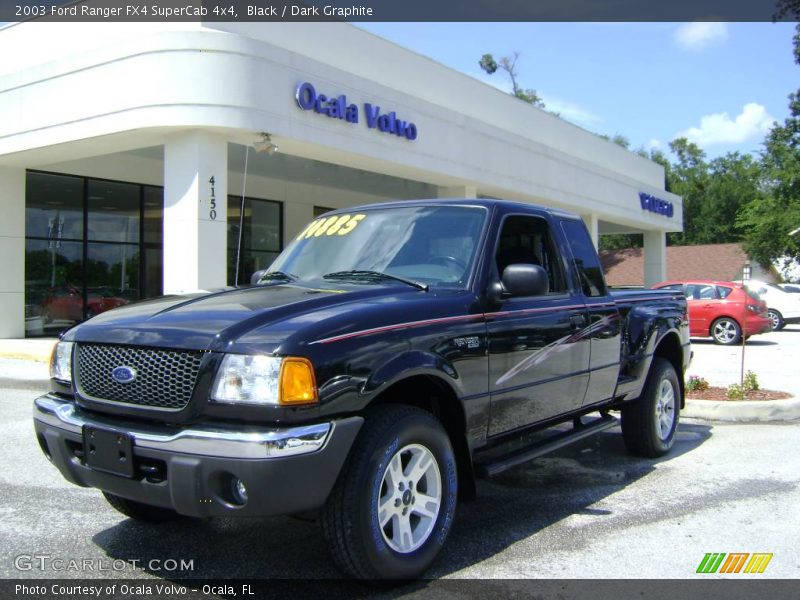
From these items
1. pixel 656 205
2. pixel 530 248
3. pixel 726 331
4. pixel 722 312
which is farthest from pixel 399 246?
pixel 656 205

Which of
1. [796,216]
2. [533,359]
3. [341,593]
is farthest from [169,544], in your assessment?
[796,216]

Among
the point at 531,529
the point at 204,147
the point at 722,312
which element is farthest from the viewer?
the point at 722,312

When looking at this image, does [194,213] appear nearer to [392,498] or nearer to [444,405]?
[444,405]

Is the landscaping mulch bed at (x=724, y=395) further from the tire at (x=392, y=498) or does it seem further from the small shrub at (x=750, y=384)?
the tire at (x=392, y=498)

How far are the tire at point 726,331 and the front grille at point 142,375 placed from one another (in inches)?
690

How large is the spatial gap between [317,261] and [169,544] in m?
1.96

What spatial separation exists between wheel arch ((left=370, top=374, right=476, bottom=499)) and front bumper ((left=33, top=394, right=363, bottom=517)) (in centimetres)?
57

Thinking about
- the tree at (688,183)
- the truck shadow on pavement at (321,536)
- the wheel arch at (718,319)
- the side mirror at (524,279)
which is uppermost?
the tree at (688,183)

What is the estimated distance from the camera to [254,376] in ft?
10.5

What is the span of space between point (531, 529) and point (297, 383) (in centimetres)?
212

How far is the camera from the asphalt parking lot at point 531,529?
3.89 m

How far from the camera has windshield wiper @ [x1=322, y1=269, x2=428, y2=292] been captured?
4.21m

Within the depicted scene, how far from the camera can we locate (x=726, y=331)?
60.2 feet

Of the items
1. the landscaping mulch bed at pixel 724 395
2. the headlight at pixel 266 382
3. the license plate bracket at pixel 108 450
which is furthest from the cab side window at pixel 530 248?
the landscaping mulch bed at pixel 724 395
